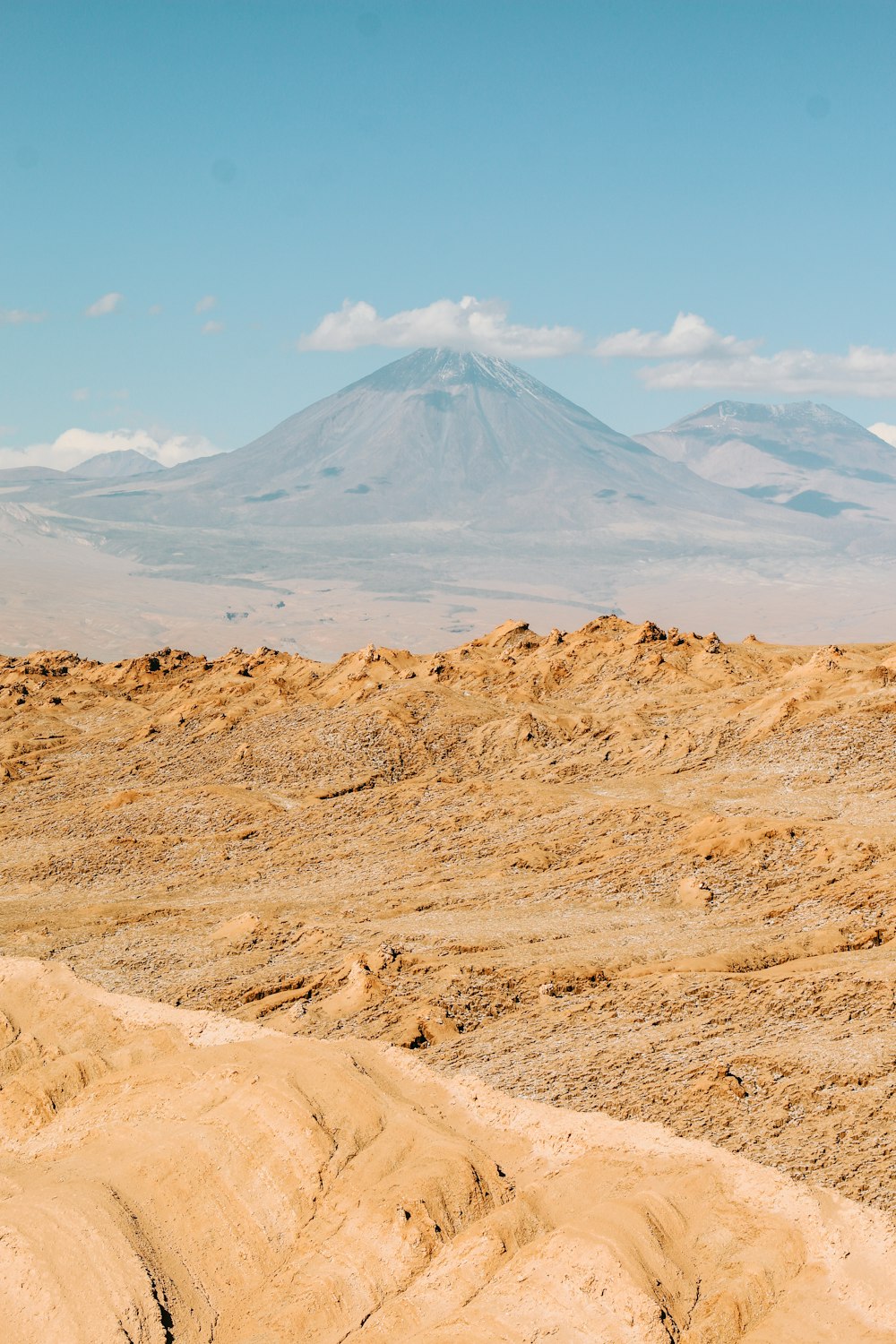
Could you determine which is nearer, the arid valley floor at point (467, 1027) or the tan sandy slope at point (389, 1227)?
the tan sandy slope at point (389, 1227)

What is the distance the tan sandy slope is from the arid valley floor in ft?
0.17

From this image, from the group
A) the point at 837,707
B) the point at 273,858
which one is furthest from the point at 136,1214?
the point at 837,707

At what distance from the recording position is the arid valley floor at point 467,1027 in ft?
58.8

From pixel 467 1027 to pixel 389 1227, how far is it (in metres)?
8.94

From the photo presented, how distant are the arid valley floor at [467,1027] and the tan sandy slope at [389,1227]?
53 mm

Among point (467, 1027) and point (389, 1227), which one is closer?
point (389, 1227)

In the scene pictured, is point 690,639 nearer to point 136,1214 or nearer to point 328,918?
point 328,918

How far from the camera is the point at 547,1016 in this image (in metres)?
27.6

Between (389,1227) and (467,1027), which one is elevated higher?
(389,1227)

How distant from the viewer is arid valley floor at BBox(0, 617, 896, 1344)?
17.9m

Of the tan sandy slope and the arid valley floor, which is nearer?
the tan sandy slope

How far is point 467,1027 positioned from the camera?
1097 inches

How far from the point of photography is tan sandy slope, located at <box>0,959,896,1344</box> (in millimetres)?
17266

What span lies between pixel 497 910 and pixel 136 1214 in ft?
62.3
